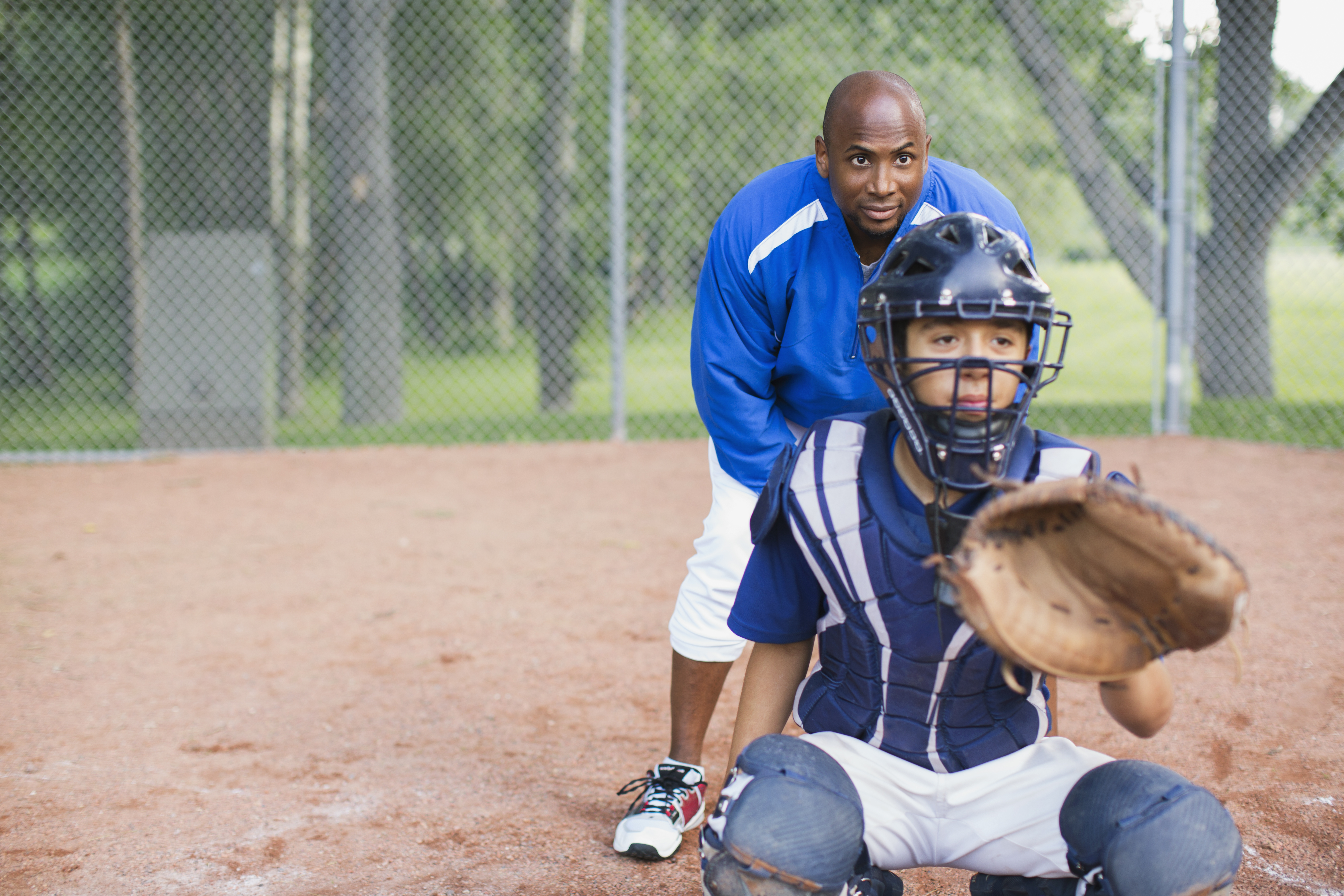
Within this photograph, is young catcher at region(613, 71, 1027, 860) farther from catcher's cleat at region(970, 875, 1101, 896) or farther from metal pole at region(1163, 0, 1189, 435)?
metal pole at region(1163, 0, 1189, 435)

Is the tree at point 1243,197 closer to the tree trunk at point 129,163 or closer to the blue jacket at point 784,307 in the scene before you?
the blue jacket at point 784,307

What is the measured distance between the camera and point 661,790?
275 centimetres

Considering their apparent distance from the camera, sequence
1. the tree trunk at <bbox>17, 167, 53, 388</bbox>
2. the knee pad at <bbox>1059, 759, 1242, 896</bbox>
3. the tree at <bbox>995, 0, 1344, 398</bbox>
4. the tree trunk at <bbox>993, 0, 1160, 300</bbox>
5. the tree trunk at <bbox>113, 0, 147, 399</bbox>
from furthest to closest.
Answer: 1. the tree trunk at <bbox>17, 167, 53, 388</bbox>
2. the tree trunk at <bbox>113, 0, 147, 399</bbox>
3. the tree trunk at <bbox>993, 0, 1160, 300</bbox>
4. the tree at <bbox>995, 0, 1344, 398</bbox>
5. the knee pad at <bbox>1059, 759, 1242, 896</bbox>

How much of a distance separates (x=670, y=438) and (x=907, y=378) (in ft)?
23.5

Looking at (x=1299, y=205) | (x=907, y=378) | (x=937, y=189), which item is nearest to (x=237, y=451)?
(x=937, y=189)

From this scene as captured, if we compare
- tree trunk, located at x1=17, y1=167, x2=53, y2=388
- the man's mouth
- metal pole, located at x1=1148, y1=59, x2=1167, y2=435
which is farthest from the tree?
tree trunk, located at x1=17, y1=167, x2=53, y2=388

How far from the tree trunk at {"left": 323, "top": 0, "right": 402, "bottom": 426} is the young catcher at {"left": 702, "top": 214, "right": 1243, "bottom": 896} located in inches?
374

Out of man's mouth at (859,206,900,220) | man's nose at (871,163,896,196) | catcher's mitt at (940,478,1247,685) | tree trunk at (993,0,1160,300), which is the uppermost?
tree trunk at (993,0,1160,300)

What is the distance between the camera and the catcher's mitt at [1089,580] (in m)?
1.42

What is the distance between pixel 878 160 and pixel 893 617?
1.07 meters

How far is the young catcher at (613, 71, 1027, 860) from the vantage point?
95.2 inches

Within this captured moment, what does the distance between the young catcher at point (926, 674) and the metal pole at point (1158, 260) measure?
280 inches

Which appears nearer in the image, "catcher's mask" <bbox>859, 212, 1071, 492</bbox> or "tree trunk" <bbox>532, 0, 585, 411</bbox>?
"catcher's mask" <bbox>859, 212, 1071, 492</bbox>

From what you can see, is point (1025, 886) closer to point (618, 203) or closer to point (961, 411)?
point (961, 411)
